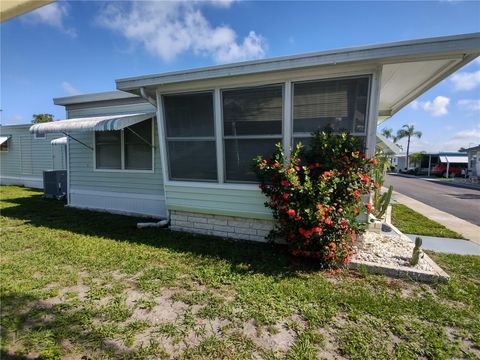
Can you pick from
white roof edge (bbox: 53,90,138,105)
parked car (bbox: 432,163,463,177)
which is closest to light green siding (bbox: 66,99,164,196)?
white roof edge (bbox: 53,90,138,105)

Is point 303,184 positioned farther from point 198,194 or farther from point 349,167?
point 198,194

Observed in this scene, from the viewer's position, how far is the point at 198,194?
210 inches

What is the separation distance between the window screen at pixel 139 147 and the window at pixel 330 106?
4291 mm

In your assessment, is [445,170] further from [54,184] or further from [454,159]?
[54,184]

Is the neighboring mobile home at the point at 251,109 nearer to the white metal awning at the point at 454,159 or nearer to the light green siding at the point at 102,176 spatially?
the light green siding at the point at 102,176

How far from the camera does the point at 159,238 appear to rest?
533 centimetres

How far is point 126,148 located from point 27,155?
9.97 meters

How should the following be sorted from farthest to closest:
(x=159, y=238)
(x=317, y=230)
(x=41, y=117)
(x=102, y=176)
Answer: (x=41, y=117), (x=102, y=176), (x=159, y=238), (x=317, y=230)

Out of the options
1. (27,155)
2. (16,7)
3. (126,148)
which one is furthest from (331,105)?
(27,155)

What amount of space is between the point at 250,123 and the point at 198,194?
1808 millimetres

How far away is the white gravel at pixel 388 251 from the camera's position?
3975 millimetres

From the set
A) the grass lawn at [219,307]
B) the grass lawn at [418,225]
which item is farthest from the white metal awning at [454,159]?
the grass lawn at [219,307]

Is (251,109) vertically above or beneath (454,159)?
above

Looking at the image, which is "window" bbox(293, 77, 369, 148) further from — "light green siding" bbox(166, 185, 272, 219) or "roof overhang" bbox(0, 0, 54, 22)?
"roof overhang" bbox(0, 0, 54, 22)
